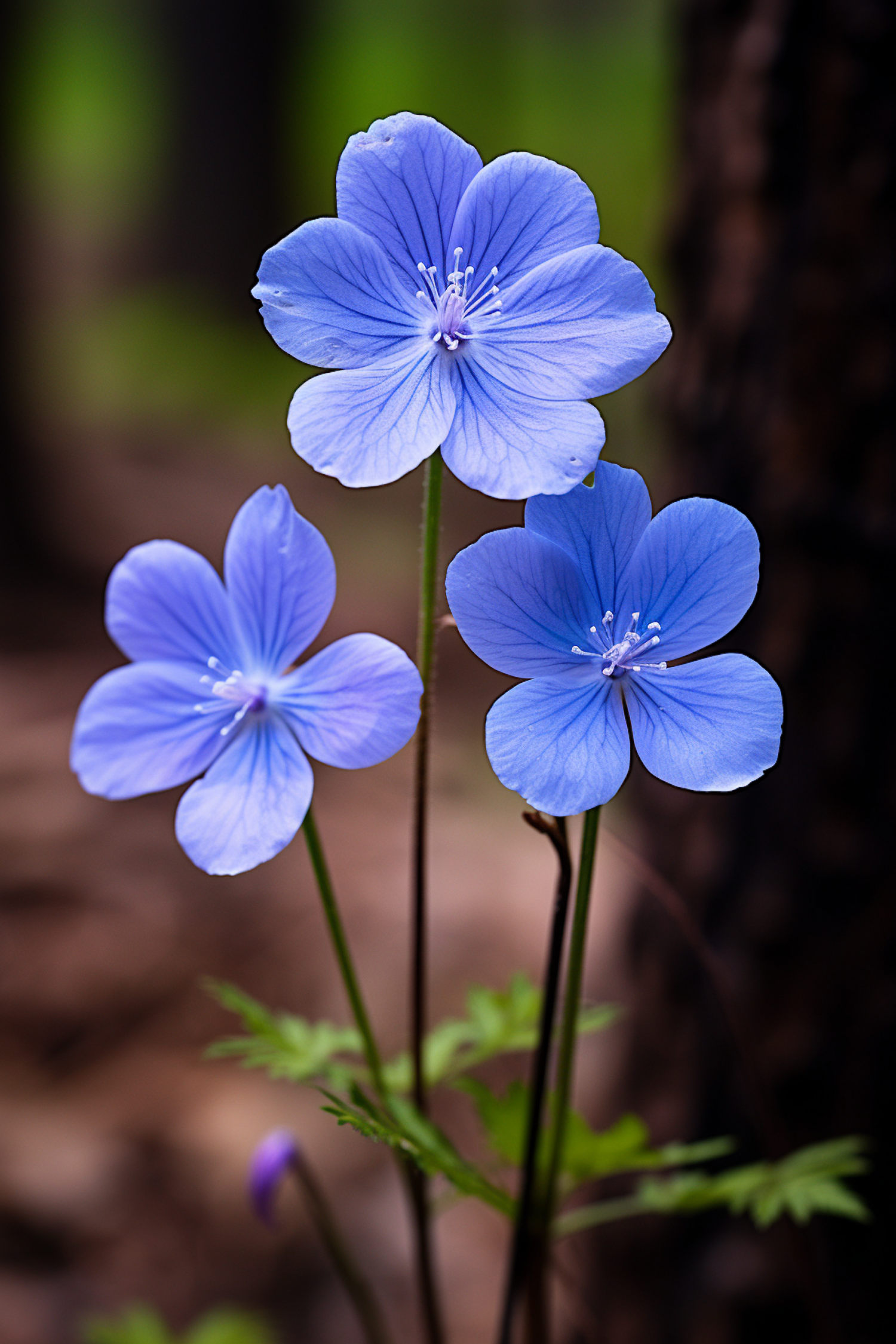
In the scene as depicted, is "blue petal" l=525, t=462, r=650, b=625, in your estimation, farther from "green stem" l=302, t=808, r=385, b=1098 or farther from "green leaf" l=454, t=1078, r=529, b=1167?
"green leaf" l=454, t=1078, r=529, b=1167

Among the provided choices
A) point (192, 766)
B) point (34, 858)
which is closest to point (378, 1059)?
point (192, 766)

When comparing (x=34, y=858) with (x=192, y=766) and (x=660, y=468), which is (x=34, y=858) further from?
(x=192, y=766)

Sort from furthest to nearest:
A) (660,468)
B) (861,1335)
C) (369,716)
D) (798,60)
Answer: (660,468) → (861,1335) → (798,60) → (369,716)

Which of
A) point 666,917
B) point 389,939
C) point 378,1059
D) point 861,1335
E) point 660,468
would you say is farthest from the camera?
point 389,939

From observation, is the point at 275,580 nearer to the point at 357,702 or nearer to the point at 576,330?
the point at 357,702

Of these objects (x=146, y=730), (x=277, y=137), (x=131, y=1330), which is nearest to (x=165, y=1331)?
(x=131, y=1330)

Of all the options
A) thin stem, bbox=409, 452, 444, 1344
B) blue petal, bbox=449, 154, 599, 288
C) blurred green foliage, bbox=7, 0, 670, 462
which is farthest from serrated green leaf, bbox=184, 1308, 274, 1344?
blurred green foliage, bbox=7, 0, 670, 462

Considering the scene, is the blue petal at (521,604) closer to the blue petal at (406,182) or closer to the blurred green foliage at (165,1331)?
the blue petal at (406,182)
